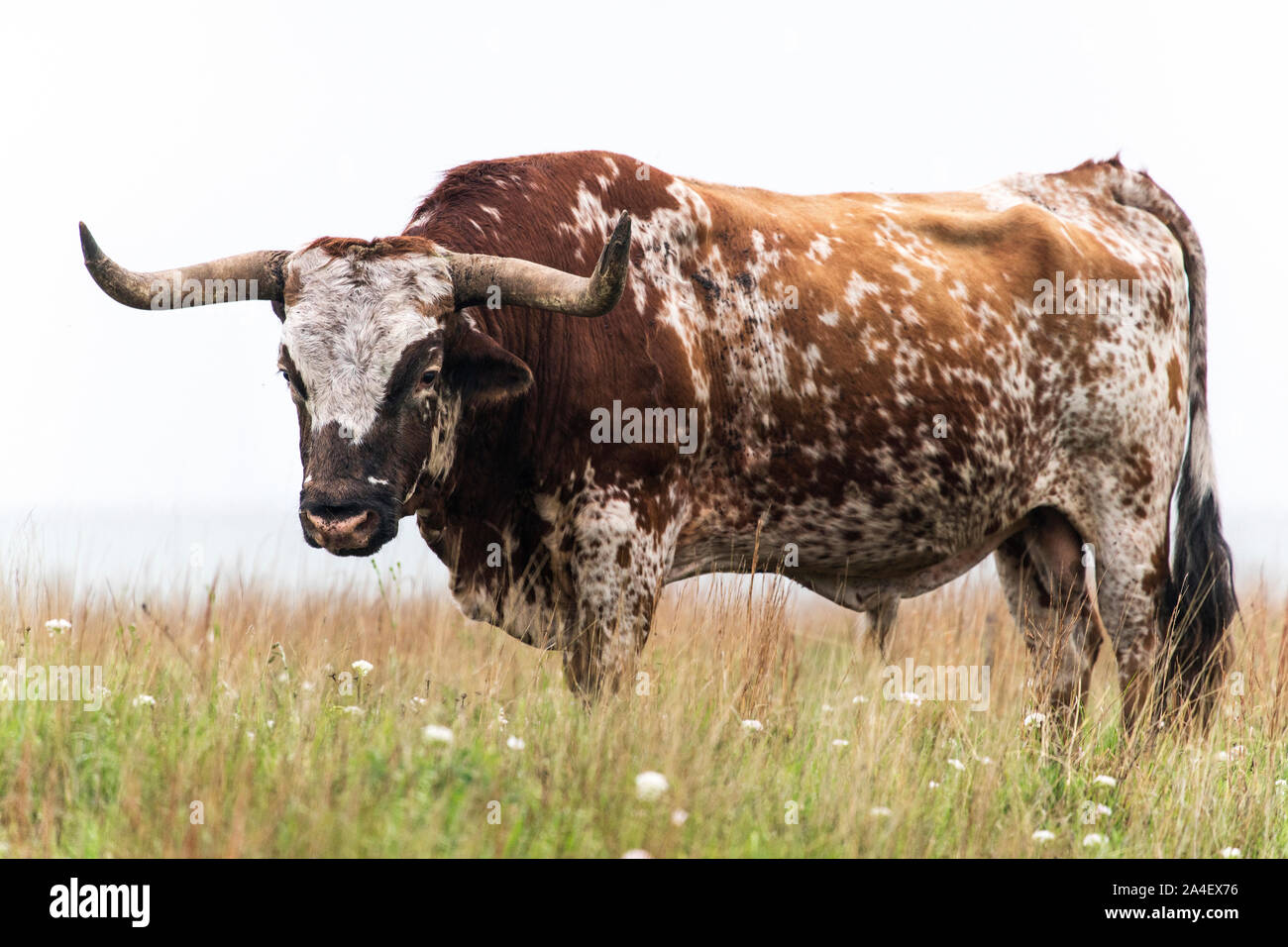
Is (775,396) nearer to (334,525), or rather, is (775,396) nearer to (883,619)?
(883,619)

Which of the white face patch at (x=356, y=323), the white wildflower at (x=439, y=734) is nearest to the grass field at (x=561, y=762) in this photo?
the white wildflower at (x=439, y=734)

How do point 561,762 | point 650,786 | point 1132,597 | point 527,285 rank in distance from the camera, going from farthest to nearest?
point 1132,597, point 527,285, point 561,762, point 650,786

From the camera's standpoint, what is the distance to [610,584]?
5695 mm

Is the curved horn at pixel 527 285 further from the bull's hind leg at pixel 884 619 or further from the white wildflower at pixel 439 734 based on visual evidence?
the bull's hind leg at pixel 884 619

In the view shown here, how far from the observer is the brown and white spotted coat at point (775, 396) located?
541cm

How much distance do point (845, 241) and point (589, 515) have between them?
2183 millimetres

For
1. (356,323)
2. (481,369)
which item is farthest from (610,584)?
(356,323)

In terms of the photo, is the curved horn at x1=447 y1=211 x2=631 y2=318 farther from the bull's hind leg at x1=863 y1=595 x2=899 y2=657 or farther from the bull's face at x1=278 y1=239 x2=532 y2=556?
the bull's hind leg at x1=863 y1=595 x2=899 y2=657

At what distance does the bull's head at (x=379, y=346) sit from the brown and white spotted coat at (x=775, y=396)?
1 centimetres

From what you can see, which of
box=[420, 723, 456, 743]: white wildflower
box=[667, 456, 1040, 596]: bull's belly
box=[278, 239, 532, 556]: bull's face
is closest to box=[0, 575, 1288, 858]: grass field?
box=[420, 723, 456, 743]: white wildflower

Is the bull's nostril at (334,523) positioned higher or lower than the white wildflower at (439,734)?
higher

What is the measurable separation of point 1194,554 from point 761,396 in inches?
121
